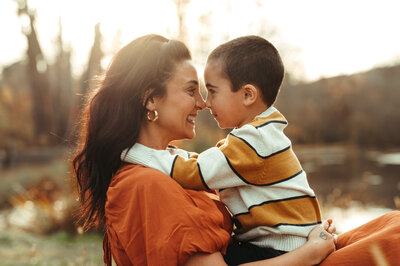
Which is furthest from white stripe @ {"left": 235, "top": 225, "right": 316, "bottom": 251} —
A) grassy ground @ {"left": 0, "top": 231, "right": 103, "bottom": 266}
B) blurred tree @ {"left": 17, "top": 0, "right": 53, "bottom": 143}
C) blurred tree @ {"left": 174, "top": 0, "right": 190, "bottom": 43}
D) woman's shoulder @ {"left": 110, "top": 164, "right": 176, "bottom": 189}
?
blurred tree @ {"left": 17, "top": 0, "right": 53, "bottom": 143}

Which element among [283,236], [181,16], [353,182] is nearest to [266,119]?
[283,236]

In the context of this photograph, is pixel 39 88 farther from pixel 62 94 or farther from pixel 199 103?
pixel 199 103

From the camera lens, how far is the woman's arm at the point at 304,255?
1639 millimetres

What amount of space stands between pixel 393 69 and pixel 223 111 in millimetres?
→ 28549

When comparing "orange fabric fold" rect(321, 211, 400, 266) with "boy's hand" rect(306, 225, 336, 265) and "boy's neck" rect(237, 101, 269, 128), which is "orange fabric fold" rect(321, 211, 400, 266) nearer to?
"boy's hand" rect(306, 225, 336, 265)

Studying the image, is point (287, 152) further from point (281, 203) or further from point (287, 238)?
point (287, 238)

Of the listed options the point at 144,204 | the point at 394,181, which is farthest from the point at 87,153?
the point at 394,181

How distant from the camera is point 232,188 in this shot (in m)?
1.98

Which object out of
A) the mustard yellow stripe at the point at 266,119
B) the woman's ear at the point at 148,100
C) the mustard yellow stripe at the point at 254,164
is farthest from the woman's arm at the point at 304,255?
the woman's ear at the point at 148,100

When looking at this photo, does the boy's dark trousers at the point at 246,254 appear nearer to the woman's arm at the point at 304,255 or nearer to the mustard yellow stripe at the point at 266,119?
the woman's arm at the point at 304,255

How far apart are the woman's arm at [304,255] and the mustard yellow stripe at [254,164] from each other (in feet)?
0.99

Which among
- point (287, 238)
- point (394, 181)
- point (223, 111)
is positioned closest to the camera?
point (287, 238)

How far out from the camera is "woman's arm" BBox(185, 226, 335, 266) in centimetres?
164

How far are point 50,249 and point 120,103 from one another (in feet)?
16.2
